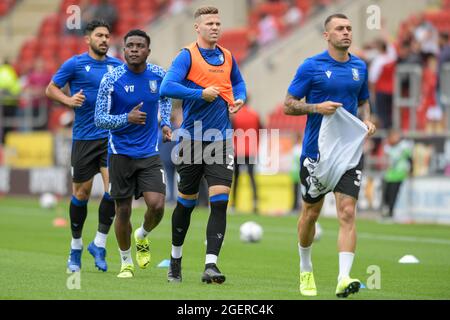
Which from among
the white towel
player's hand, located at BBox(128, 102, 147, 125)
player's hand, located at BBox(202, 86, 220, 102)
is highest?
player's hand, located at BBox(202, 86, 220, 102)

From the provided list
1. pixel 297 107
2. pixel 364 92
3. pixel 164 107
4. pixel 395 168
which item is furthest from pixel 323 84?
pixel 395 168

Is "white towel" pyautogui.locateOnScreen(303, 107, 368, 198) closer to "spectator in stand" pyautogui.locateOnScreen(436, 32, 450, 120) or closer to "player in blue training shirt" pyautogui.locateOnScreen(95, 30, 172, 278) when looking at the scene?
"player in blue training shirt" pyautogui.locateOnScreen(95, 30, 172, 278)

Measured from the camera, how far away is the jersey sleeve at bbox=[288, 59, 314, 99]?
10.5 m

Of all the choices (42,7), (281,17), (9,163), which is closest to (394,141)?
(281,17)

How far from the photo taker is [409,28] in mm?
25766

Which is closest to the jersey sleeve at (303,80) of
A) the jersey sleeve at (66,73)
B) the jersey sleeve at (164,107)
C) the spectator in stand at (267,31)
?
the jersey sleeve at (164,107)

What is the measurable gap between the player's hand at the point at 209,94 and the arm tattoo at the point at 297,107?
873 millimetres

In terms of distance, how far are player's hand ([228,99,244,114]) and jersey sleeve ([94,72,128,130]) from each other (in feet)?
3.54

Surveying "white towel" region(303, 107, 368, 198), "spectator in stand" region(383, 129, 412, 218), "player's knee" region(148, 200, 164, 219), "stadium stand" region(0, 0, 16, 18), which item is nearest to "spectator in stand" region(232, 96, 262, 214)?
"spectator in stand" region(383, 129, 412, 218)

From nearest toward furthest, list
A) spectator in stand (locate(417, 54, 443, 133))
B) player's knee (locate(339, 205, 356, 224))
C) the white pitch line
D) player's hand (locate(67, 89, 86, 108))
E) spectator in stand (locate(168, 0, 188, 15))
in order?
player's knee (locate(339, 205, 356, 224)), player's hand (locate(67, 89, 86, 108)), the white pitch line, spectator in stand (locate(417, 54, 443, 133)), spectator in stand (locate(168, 0, 188, 15))

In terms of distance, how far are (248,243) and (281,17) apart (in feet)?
50.6

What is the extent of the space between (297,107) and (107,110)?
2.32 meters

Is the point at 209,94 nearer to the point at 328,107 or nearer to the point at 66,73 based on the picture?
the point at 328,107

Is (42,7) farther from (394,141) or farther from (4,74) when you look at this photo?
(394,141)
